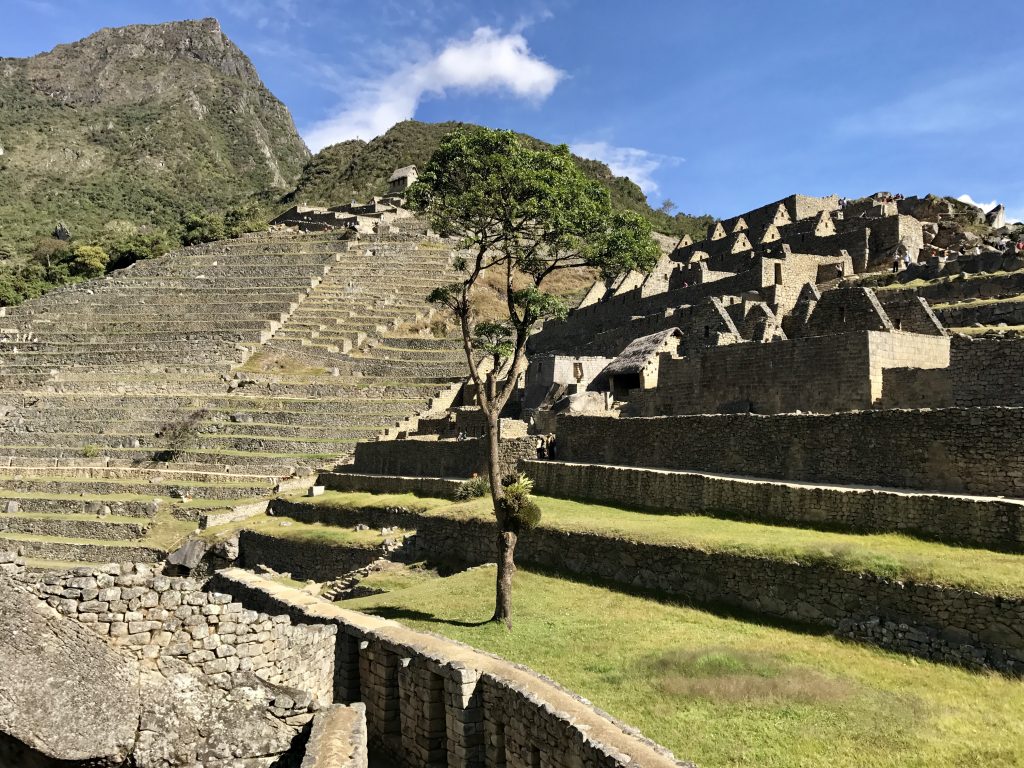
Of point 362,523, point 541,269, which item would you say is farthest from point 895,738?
point 362,523

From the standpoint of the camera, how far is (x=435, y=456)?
82.6 feet

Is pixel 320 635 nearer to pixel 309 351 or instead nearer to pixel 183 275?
pixel 309 351

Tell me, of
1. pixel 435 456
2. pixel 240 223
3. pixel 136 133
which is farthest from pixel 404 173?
pixel 435 456

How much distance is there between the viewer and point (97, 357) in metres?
46.9

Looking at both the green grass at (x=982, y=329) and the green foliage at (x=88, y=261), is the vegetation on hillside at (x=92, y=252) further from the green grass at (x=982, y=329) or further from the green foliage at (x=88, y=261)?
the green grass at (x=982, y=329)

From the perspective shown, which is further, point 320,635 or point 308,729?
point 320,635

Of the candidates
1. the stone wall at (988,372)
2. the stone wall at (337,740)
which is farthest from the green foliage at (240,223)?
the stone wall at (337,740)

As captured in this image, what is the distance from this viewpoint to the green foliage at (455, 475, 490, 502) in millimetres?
21281

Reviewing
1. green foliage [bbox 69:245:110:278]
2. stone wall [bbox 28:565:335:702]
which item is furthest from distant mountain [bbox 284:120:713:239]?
stone wall [bbox 28:565:335:702]

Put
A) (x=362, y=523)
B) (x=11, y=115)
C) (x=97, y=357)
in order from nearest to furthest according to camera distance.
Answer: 1. (x=362, y=523)
2. (x=97, y=357)
3. (x=11, y=115)

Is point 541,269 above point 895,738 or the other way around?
above

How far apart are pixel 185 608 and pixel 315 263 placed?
5966 cm

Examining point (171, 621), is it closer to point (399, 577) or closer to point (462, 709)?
point (462, 709)

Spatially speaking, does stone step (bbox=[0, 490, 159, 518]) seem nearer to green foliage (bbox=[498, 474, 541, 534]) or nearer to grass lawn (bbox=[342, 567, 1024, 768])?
grass lawn (bbox=[342, 567, 1024, 768])
